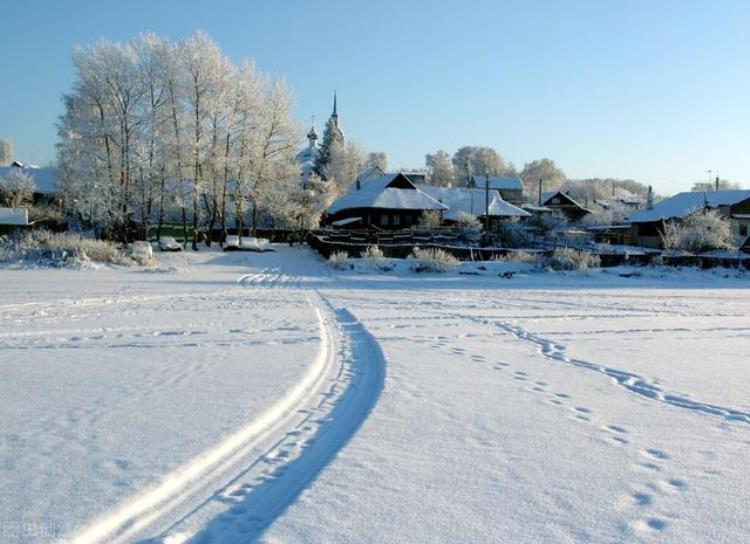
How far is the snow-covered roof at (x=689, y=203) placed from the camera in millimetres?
55188

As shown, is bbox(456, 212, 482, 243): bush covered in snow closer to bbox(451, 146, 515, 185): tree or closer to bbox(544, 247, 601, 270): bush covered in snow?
bbox(544, 247, 601, 270): bush covered in snow

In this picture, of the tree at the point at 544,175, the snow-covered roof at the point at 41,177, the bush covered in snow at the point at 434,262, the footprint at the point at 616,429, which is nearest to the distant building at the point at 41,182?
the snow-covered roof at the point at 41,177

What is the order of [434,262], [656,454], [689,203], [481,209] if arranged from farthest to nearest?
[481,209]
[689,203]
[434,262]
[656,454]

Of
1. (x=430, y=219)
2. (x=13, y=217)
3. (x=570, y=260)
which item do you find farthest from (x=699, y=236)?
(x=13, y=217)

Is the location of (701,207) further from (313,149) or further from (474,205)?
(313,149)

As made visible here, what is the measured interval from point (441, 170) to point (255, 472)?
12602 centimetres

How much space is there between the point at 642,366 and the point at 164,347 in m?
7.31

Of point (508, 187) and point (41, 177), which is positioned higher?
point (508, 187)

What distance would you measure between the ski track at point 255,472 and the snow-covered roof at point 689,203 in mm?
54001

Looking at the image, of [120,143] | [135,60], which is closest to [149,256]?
[120,143]

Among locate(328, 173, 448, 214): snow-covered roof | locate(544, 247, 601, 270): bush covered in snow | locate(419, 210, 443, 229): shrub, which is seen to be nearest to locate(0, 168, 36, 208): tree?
locate(328, 173, 448, 214): snow-covered roof

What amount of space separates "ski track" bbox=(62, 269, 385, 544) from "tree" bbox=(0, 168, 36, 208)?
66008mm

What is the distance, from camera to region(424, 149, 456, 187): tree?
127 m

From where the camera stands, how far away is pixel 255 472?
4.73m
